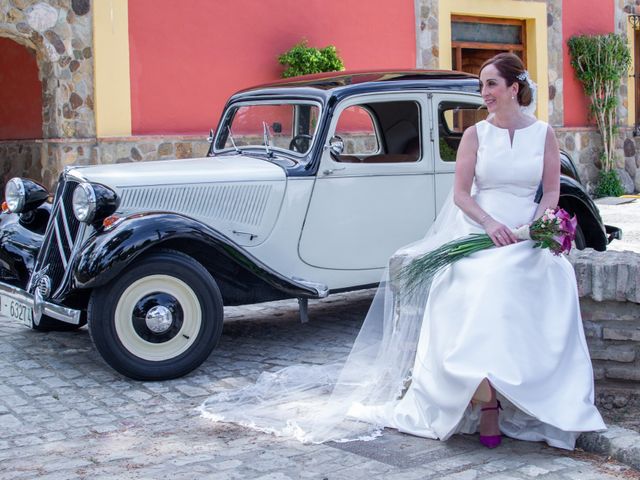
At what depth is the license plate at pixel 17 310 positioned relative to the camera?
507 cm

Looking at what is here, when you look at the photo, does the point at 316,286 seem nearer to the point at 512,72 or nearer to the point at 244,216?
the point at 244,216

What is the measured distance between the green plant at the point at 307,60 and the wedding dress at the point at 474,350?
6785 mm

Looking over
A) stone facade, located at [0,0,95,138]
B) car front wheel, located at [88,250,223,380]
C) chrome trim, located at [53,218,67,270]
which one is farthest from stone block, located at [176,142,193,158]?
car front wheel, located at [88,250,223,380]

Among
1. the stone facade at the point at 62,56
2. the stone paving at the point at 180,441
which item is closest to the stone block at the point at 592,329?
the stone paving at the point at 180,441

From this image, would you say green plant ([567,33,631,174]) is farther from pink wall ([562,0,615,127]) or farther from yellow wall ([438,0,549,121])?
yellow wall ([438,0,549,121])

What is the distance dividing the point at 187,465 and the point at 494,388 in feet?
4.00

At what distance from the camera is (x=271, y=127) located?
5.97 meters

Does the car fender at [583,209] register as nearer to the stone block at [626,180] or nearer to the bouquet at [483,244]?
the bouquet at [483,244]

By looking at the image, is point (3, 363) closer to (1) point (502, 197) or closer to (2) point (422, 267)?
(2) point (422, 267)

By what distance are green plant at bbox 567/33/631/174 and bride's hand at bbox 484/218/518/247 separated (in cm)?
1124

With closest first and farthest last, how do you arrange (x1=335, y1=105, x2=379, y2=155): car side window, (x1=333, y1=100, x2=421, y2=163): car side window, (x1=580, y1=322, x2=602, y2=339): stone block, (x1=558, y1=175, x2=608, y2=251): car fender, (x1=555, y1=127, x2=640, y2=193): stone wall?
(x1=580, y1=322, x2=602, y2=339): stone block < (x1=335, y1=105, x2=379, y2=155): car side window < (x1=333, y1=100, x2=421, y2=163): car side window < (x1=558, y1=175, x2=608, y2=251): car fender < (x1=555, y1=127, x2=640, y2=193): stone wall

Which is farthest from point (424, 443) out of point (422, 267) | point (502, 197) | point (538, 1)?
point (538, 1)

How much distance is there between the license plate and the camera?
16.6 ft

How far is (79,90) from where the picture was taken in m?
9.78
